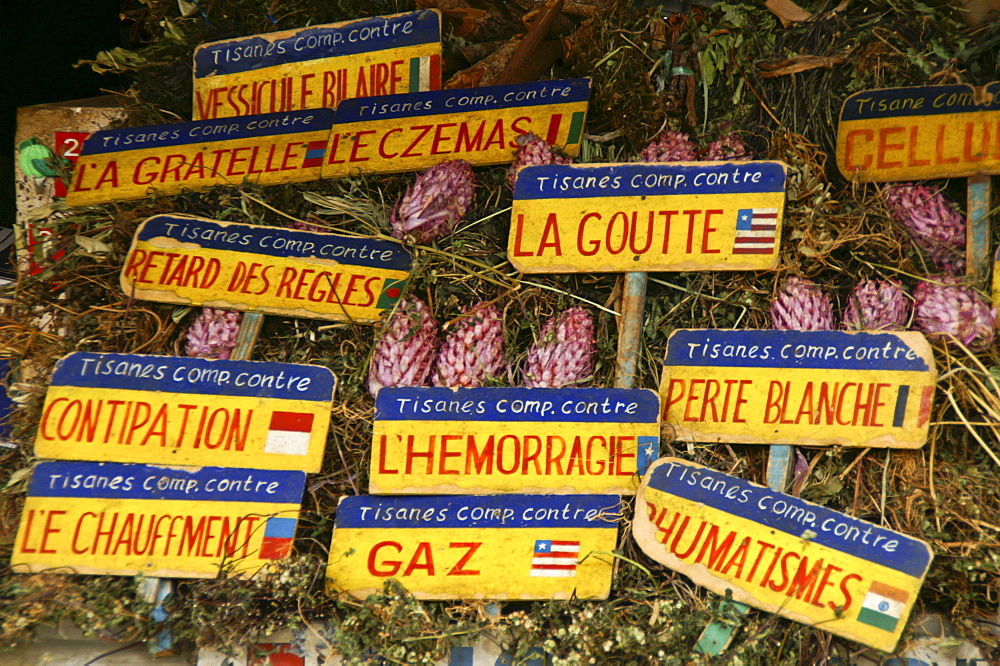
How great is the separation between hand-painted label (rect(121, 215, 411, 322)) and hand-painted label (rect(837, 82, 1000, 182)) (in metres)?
1.50

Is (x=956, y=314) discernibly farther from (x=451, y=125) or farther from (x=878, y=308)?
(x=451, y=125)

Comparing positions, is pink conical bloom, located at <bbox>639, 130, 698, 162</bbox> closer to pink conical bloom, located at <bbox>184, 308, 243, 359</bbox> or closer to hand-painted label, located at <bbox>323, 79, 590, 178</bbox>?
hand-painted label, located at <bbox>323, 79, 590, 178</bbox>

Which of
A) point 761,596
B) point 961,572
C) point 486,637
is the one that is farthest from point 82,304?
point 961,572

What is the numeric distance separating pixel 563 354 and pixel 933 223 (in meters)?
1.20

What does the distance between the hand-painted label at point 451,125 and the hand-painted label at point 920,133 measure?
87cm

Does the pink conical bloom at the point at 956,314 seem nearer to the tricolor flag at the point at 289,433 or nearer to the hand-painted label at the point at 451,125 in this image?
the hand-painted label at the point at 451,125

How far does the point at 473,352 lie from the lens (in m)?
2.15

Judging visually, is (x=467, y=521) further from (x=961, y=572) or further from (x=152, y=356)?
(x=961, y=572)

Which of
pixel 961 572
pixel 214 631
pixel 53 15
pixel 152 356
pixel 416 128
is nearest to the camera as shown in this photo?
pixel 961 572

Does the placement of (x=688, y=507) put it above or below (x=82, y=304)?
below

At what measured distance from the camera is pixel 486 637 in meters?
1.99

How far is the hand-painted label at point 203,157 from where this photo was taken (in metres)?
2.39

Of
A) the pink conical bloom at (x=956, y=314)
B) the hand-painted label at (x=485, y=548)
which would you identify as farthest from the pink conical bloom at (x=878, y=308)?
the hand-painted label at (x=485, y=548)

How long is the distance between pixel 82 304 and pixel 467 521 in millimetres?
1562
